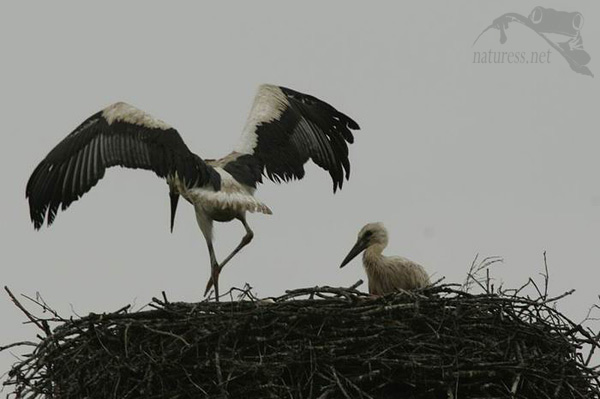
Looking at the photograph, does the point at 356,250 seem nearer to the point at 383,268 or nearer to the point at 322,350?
the point at 383,268

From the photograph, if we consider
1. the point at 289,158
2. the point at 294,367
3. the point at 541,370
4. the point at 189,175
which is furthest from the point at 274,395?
the point at 289,158

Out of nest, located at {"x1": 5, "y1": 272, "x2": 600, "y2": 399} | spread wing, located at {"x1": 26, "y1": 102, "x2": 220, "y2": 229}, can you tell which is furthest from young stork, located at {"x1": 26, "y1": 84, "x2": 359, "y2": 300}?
nest, located at {"x1": 5, "y1": 272, "x2": 600, "y2": 399}

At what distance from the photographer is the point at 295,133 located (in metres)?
10.0

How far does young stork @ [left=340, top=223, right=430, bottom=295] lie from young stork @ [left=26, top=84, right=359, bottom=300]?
0.72 metres

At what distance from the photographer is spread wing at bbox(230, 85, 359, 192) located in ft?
32.5

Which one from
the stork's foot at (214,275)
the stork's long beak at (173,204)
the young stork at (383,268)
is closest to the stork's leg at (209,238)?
the stork's foot at (214,275)

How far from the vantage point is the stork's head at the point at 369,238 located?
9422mm

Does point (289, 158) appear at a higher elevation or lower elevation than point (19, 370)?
higher

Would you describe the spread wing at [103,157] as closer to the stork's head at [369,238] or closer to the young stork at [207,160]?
the young stork at [207,160]

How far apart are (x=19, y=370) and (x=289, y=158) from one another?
291 centimetres

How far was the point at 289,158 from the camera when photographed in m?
9.95

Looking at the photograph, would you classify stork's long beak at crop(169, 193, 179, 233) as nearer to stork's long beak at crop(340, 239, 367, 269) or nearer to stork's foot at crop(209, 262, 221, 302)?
stork's foot at crop(209, 262, 221, 302)

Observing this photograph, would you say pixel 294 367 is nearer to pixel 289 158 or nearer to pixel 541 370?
pixel 541 370

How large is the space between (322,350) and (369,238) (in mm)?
2167
